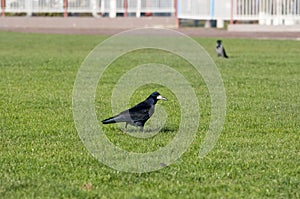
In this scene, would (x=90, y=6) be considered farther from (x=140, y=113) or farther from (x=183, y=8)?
(x=140, y=113)

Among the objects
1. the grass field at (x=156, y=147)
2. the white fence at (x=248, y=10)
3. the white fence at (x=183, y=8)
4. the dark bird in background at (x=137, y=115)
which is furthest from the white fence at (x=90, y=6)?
the dark bird in background at (x=137, y=115)

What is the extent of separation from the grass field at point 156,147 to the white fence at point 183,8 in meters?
25.5

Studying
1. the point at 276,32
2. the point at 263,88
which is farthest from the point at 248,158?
the point at 276,32

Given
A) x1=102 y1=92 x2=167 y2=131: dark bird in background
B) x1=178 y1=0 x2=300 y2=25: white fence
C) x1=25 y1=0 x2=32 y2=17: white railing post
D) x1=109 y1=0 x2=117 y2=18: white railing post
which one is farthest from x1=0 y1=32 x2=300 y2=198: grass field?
x1=25 y1=0 x2=32 y2=17: white railing post

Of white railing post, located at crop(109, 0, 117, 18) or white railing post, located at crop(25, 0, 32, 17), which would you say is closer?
white railing post, located at crop(109, 0, 117, 18)

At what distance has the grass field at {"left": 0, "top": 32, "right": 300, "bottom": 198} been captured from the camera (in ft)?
21.1

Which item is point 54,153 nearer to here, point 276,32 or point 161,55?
point 161,55

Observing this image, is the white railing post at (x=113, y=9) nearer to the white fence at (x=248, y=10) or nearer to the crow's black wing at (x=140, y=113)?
the white fence at (x=248, y=10)

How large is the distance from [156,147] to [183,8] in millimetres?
38954

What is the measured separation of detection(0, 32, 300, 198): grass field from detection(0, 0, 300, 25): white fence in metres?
25.5

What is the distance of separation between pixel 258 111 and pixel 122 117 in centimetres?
315

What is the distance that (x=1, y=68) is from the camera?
62.9ft

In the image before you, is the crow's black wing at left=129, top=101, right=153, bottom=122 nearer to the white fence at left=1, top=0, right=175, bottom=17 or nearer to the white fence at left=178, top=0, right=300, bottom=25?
the white fence at left=178, top=0, right=300, bottom=25

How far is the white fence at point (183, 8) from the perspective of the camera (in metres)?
41.9
